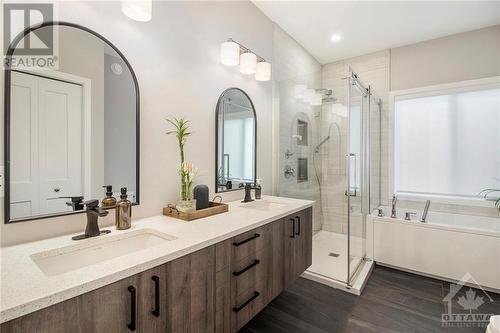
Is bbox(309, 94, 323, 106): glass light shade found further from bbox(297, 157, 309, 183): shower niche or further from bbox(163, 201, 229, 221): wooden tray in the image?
bbox(163, 201, 229, 221): wooden tray

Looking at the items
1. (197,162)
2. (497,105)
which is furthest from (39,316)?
(497,105)

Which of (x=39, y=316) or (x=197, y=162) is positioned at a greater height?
(x=197, y=162)

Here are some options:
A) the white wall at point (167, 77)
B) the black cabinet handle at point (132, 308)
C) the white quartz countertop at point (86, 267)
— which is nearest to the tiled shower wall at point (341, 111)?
the white wall at point (167, 77)

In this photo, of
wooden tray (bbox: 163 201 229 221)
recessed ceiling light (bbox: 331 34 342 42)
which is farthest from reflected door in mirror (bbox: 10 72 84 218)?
recessed ceiling light (bbox: 331 34 342 42)

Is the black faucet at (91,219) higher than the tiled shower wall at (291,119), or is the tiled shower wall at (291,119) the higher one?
the tiled shower wall at (291,119)

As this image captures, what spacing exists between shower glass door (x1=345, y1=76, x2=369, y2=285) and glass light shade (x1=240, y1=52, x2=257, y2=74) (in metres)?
1.03

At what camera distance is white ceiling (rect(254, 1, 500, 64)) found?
243 cm

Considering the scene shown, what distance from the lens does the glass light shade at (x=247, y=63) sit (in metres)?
2.18

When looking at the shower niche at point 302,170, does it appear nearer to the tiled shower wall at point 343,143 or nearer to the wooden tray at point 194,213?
the tiled shower wall at point 343,143

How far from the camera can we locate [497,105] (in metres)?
2.77

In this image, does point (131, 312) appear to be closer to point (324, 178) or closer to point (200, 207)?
point (200, 207)

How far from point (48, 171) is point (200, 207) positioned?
859mm

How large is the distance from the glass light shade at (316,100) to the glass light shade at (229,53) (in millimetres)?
1461

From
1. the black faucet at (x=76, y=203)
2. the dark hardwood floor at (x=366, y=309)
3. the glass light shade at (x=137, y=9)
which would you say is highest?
the glass light shade at (x=137, y=9)
